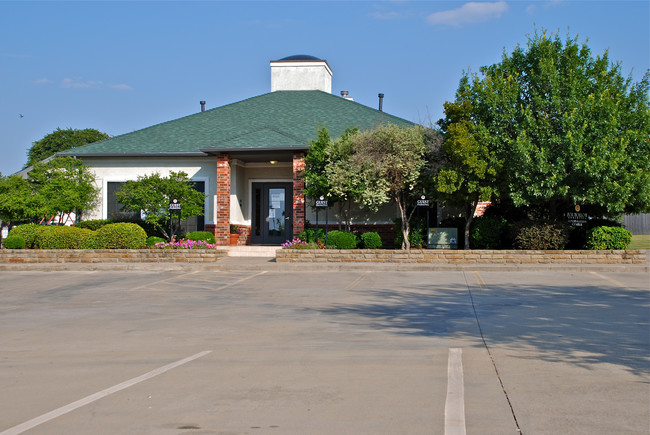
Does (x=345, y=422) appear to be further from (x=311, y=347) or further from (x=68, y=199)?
(x=68, y=199)

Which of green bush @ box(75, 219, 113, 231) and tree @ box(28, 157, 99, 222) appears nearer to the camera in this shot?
tree @ box(28, 157, 99, 222)

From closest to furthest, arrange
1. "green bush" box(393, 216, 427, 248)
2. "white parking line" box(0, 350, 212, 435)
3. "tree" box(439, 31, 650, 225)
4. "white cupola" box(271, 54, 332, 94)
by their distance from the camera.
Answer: "white parking line" box(0, 350, 212, 435)
"tree" box(439, 31, 650, 225)
"green bush" box(393, 216, 427, 248)
"white cupola" box(271, 54, 332, 94)

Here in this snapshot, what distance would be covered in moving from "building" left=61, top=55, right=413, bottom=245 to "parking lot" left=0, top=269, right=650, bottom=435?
1059 centimetres

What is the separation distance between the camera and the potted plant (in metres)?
25.4

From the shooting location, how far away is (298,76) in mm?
33719

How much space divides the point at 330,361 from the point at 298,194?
57.0 feet

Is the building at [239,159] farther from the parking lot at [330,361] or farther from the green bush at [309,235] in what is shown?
the parking lot at [330,361]

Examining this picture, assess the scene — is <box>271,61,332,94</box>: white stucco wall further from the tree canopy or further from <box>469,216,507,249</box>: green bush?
<box>469,216,507,249</box>: green bush

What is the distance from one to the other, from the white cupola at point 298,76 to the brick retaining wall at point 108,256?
15.0 meters

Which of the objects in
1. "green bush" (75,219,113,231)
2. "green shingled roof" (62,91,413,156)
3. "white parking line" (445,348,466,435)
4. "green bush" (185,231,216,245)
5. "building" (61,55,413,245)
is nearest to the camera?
"white parking line" (445,348,466,435)

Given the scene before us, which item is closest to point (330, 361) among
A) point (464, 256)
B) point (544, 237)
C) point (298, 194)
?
point (464, 256)

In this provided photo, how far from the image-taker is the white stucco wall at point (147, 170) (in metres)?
26.4

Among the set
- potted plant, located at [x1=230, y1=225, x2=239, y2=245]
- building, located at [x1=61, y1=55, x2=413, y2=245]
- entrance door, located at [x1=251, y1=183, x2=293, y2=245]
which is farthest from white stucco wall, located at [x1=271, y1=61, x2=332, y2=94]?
potted plant, located at [x1=230, y1=225, x2=239, y2=245]

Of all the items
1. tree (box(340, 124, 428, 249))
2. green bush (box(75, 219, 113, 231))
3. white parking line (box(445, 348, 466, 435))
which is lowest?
white parking line (box(445, 348, 466, 435))
